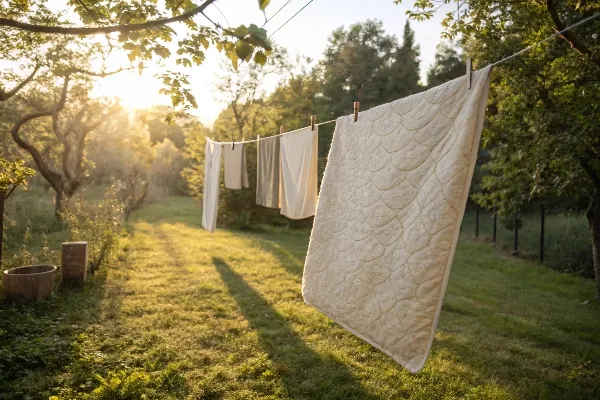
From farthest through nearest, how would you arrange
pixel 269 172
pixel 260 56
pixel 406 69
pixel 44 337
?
pixel 406 69
pixel 269 172
pixel 44 337
pixel 260 56

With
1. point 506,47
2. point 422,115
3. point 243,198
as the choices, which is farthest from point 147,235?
point 422,115

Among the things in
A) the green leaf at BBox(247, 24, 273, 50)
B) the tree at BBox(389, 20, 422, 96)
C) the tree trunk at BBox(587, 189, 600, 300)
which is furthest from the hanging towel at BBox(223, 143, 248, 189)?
the tree at BBox(389, 20, 422, 96)

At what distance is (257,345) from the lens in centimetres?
352

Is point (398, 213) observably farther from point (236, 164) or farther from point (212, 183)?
point (212, 183)

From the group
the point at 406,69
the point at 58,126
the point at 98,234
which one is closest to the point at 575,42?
the point at 98,234

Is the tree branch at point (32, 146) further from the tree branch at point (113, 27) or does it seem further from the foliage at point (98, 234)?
the tree branch at point (113, 27)

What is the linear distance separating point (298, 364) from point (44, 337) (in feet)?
6.67

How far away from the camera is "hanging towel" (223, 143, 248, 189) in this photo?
5.69 metres

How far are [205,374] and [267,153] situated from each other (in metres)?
2.30

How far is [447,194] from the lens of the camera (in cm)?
180

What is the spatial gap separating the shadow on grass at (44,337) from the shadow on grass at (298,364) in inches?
54.0

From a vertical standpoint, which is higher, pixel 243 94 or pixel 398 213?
pixel 243 94

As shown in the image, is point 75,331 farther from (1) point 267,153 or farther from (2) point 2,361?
(1) point 267,153

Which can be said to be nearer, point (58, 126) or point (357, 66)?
point (58, 126)
